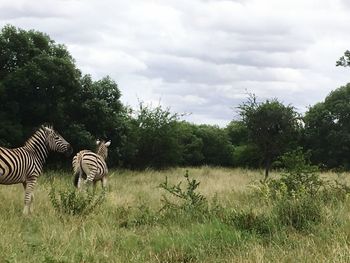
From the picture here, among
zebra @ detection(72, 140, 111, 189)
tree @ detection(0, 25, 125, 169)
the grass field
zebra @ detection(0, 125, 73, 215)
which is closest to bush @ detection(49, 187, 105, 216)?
the grass field

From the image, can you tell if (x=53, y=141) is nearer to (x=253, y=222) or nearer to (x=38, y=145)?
(x=38, y=145)

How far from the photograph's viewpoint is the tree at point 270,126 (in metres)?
22.5

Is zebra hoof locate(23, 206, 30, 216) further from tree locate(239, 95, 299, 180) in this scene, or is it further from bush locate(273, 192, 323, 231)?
tree locate(239, 95, 299, 180)

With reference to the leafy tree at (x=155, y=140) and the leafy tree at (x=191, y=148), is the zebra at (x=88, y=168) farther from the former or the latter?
the leafy tree at (x=191, y=148)

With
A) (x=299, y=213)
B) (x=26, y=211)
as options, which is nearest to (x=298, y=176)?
(x=299, y=213)

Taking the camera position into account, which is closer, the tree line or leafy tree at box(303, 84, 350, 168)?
the tree line

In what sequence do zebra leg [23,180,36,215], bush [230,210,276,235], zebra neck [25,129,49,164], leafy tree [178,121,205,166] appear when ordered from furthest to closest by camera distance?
leafy tree [178,121,205,166]
zebra neck [25,129,49,164]
zebra leg [23,180,36,215]
bush [230,210,276,235]

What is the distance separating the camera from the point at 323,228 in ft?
20.0

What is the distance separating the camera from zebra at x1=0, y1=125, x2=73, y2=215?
916 centimetres

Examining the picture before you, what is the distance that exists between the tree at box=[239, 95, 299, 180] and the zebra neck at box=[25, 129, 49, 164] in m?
13.9

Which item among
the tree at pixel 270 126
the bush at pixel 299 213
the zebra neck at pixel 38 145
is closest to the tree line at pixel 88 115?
the tree at pixel 270 126

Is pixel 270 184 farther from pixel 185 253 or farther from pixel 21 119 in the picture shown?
pixel 21 119

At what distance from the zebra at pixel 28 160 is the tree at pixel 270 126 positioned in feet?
43.6

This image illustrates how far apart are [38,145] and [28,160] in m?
0.63
